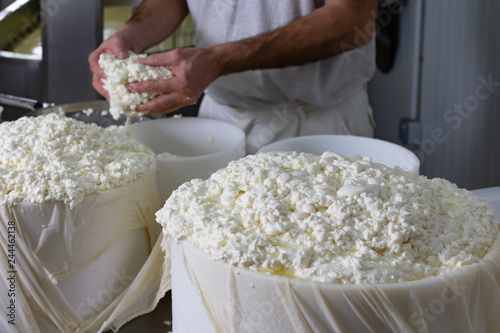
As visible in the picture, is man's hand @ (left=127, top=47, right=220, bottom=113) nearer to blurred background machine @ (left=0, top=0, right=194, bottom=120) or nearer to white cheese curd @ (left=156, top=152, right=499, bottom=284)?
white cheese curd @ (left=156, top=152, right=499, bottom=284)

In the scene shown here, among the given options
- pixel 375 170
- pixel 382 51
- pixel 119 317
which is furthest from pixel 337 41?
pixel 382 51

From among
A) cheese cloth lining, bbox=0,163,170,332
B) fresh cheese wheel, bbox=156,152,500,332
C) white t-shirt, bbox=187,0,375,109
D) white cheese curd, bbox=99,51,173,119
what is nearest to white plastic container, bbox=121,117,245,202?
white cheese curd, bbox=99,51,173,119

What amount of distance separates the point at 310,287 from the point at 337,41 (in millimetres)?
784

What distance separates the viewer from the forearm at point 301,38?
3.81 feet

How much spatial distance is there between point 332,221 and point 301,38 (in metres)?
0.66

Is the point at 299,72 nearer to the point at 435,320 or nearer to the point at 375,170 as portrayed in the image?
the point at 375,170

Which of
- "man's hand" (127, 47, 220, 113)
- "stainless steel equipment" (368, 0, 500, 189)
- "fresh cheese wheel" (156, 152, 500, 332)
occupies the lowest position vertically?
"stainless steel equipment" (368, 0, 500, 189)

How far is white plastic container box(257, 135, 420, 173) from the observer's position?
99 cm

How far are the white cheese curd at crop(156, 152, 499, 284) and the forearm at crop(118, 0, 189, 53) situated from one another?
734 mm

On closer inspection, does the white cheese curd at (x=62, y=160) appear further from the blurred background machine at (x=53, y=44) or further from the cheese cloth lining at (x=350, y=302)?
the blurred background machine at (x=53, y=44)

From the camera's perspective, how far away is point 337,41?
1.22m

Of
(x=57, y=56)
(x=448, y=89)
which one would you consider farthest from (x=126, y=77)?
(x=448, y=89)

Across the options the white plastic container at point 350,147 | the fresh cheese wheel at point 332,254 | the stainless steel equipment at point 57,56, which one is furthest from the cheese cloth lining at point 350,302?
the stainless steel equipment at point 57,56

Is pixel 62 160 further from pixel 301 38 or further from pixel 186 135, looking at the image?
pixel 301 38
